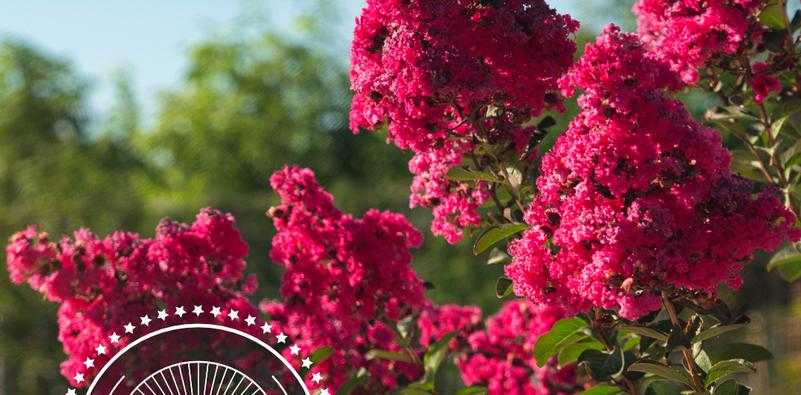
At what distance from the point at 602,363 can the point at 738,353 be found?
33 centimetres

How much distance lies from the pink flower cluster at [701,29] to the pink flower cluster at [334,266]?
84 centimetres

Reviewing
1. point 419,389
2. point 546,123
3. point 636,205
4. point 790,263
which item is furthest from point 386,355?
point 790,263

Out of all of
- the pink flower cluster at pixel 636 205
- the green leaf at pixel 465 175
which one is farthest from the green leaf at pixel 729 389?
the green leaf at pixel 465 175

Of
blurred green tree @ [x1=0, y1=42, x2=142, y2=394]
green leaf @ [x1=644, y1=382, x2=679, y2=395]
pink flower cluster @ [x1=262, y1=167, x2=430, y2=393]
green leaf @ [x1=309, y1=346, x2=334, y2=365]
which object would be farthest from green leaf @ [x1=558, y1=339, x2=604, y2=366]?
blurred green tree @ [x1=0, y1=42, x2=142, y2=394]

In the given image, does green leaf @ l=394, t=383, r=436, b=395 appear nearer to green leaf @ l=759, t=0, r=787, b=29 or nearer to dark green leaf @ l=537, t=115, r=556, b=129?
dark green leaf @ l=537, t=115, r=556, b=129

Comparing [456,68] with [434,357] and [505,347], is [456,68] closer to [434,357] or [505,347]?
[434,357]

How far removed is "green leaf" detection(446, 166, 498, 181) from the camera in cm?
229

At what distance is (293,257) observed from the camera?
2.72 meters

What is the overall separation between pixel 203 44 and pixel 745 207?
49.8 feet

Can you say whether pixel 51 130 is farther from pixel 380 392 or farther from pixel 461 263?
pixel 380 392

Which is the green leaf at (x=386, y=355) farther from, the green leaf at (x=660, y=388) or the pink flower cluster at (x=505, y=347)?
the green leaf at (x=660, y=388)

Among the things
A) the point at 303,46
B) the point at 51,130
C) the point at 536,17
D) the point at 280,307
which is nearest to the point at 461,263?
the point at 280,307

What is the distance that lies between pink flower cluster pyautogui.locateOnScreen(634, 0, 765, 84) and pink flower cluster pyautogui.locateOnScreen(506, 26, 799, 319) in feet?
1.70

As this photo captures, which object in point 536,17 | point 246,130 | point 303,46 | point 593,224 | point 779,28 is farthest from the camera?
point 303,46
